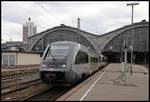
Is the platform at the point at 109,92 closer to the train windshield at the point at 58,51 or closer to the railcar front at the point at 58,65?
the railcar front at the point at 58,65

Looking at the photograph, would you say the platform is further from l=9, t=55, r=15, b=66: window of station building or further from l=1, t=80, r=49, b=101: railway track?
l=9, t=55, r=15, b=66: window of station building

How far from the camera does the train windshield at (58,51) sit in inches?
399

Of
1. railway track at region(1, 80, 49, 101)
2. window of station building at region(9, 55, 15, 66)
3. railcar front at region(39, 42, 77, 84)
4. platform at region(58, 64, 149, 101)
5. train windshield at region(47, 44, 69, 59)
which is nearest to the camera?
platform at region(58, 64, 149, 101)

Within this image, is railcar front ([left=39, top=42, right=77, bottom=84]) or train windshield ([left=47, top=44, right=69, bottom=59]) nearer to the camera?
railcar front ([left=39, top=42, right=77, bottom=84])

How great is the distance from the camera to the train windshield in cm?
1014

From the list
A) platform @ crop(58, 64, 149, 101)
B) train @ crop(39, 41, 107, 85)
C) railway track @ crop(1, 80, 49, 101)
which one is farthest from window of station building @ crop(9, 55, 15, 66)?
platform @ crop(58, 64, 149, 101)

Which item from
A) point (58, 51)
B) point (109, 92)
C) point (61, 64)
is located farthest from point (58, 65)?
point (109, 92)

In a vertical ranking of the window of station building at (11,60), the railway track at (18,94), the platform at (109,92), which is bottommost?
the railway track at (18,94)

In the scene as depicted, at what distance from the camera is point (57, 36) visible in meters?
85.7

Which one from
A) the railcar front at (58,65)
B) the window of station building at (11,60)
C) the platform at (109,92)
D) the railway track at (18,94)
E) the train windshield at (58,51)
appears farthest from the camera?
the window of station building at (11,60)

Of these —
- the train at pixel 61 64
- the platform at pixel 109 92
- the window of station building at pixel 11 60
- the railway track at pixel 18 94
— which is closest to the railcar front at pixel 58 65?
the train at pixel 61 64

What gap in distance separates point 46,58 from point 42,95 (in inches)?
87.8

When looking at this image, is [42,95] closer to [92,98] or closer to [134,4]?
[92,98]

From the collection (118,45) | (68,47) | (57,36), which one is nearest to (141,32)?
(118,45)
